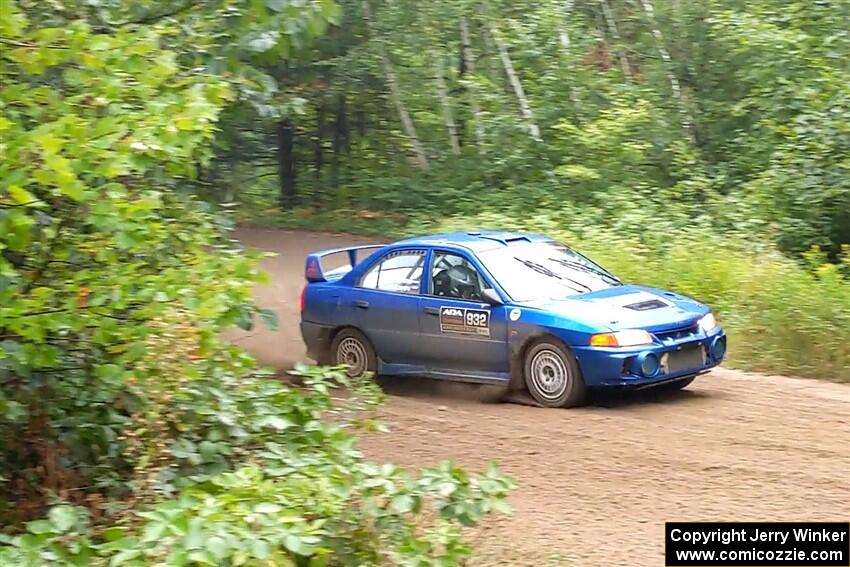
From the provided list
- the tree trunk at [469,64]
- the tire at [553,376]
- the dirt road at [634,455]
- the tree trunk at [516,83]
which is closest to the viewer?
the dirt road at [634,455]

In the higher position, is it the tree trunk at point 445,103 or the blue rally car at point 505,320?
the tree trunk at point 445,103

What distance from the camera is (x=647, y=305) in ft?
36.2

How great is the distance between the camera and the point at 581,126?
76.3 feet

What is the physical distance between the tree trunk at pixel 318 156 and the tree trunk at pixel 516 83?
15.8ft

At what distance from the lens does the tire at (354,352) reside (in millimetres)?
12391

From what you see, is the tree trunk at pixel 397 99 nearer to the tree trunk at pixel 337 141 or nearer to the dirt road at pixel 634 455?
the tree trunk at pixel 337 141

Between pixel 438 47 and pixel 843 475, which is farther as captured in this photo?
pixel 438 47

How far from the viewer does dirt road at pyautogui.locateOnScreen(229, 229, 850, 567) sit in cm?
715

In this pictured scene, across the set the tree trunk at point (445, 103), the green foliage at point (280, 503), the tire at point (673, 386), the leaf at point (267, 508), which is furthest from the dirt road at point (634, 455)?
the tree trunk at point (445, 103)

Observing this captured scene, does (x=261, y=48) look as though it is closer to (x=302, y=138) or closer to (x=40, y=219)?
(x=40, y=219)

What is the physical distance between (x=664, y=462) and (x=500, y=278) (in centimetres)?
318

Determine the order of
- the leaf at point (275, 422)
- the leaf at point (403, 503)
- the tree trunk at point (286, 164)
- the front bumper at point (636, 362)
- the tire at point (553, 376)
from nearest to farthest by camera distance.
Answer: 1. the leaf at point (403, 503)
2. the leaf at point (275, 422)
3. the front bumper at point (636, 362)
4. the tire at point (553, 376)
5. the tree trunk at point (286, 164)

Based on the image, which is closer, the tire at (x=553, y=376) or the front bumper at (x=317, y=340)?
the tire at (x=553, y=376)

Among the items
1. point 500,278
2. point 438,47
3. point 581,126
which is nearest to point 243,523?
point 500,278
